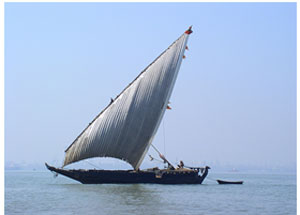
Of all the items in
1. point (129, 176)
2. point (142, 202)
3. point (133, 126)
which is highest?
point (133, 126)

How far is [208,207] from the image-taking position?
29.7 meters

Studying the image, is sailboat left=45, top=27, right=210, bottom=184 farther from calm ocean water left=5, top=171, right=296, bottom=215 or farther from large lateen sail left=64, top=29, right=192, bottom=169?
calm ocean water left=5, top=171, right=296, bottom=215

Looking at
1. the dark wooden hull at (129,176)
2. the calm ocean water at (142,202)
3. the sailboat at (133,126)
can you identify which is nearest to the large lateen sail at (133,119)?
the sailboat at (133,126)

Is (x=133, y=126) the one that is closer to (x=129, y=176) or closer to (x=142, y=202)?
(x=129, y=176)

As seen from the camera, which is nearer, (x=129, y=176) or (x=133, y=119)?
(x=133, y=119)

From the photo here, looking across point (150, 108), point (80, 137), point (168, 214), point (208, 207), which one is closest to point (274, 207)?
point (208, 207)

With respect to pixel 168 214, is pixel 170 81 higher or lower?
higher

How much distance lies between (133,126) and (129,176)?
386 cm

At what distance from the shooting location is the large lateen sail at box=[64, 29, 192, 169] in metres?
39.3

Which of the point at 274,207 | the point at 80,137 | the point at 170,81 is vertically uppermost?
the point at 170,81

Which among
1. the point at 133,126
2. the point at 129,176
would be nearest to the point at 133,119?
the point at 133,126

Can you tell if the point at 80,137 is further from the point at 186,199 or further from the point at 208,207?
the point at 208,207

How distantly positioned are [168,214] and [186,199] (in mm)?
7129

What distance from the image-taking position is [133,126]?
131ft
